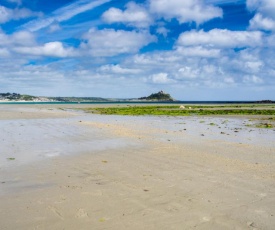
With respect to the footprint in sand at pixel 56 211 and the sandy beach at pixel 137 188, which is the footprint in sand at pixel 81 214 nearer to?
the sandy beach at pixel 137 188

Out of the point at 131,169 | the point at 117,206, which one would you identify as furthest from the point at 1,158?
the point at 117,206

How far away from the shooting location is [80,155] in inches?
521

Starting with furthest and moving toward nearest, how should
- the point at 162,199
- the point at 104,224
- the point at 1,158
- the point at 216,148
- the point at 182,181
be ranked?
the point at 216,148 → the point at 1,158 → the point at 182,181 → the point at 162,199 → the point at 104,224

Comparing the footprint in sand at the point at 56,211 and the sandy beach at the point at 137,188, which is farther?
the footprint in sand at the point at 56,211

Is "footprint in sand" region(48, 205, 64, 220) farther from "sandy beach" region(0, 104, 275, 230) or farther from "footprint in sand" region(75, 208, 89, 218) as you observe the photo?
"footprint in sand" region(75, 208, 89, 218)

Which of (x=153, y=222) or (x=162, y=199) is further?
(x=162, y=199)

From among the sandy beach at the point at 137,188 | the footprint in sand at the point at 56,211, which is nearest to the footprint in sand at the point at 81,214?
the sandy beach at the point at 137,188

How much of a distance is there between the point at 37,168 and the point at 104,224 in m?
Result: 5.42

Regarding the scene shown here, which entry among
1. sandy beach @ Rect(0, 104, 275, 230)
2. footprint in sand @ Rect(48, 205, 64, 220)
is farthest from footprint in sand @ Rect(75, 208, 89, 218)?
footprint in sand @ Rect(48, 205, 64, 220)

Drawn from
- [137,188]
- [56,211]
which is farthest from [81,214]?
[137,188]

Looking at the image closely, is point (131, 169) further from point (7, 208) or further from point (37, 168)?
point (7, 208)

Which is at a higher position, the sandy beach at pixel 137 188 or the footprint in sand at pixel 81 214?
the sandy beach at pixel 137 188

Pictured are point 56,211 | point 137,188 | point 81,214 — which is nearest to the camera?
point 81,214

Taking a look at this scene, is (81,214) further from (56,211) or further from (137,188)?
(137,188)
